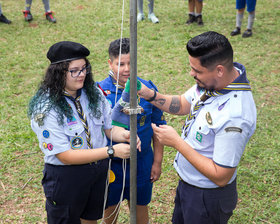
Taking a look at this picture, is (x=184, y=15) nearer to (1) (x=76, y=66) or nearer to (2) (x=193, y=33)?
(2) (x=193, y=33)

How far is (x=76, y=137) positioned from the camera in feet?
7.91

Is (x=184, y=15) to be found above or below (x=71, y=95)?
below

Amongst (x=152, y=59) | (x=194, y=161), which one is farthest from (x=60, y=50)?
(x=152, y=59)

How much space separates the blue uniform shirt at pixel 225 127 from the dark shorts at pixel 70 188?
869mm

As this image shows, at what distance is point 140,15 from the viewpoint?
358 inches

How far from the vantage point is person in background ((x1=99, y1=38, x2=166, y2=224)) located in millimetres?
2740

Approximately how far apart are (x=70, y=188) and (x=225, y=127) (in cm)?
128

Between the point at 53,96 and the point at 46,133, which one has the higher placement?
the point at 53,96

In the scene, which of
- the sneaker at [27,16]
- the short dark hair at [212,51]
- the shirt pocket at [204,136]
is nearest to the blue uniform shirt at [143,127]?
the shirt pocket at [204,136]

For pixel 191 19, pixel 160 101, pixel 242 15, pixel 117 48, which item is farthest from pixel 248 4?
pixel 160 101

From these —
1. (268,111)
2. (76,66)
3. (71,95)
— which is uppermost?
(76,66)

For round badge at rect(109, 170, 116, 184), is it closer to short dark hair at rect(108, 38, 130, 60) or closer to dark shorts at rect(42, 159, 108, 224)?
dark shorts at rect(42, 159, 108, 224)

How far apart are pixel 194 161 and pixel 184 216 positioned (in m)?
0.61

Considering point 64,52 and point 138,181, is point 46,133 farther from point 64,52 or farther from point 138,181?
point 138,181
